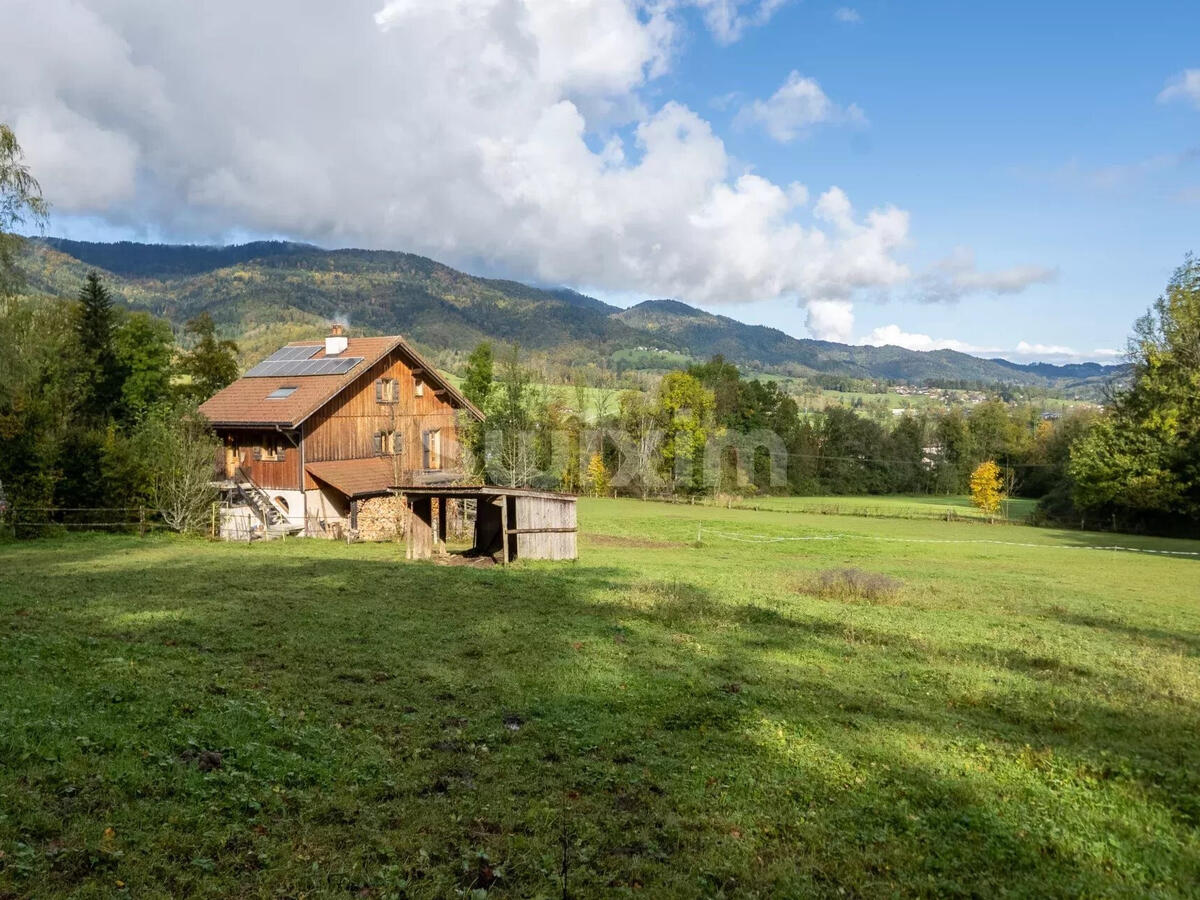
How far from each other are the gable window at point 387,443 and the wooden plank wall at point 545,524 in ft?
55.9

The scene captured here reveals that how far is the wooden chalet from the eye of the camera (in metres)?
34.2

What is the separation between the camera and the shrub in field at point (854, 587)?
63.5ft

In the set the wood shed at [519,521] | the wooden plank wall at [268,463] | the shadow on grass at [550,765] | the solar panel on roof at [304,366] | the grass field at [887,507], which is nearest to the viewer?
the shadow on grass at [550,765]

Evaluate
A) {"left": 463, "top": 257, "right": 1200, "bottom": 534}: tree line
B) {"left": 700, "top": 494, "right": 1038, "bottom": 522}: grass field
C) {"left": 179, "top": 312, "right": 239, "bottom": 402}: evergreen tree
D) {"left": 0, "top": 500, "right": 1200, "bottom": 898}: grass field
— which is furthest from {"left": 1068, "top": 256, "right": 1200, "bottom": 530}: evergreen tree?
{"left": 179, "top": 312, "right": 239, "bottom": 402}: evergreen tree

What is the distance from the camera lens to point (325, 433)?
35531 millimetres

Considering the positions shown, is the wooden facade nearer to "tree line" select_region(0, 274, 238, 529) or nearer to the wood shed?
"tree line" select_region(0, 274, 238, 529)

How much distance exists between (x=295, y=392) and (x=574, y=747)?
1290 inches

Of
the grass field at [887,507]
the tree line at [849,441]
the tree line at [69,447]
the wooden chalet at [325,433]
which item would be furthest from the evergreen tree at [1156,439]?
the tree line at [69,447]

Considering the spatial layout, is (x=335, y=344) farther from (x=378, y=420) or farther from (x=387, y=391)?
(x=378, y=420)

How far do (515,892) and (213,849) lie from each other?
2353mm

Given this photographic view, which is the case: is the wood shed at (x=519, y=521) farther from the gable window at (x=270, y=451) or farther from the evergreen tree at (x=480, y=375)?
the evergreen tree at (x=480, y=375)

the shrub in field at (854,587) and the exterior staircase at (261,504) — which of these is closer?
the shrub in field at (854,587)

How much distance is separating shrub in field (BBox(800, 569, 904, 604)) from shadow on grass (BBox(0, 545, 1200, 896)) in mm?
6149

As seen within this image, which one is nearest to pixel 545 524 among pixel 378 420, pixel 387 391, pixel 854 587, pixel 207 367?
pixel 854 587
